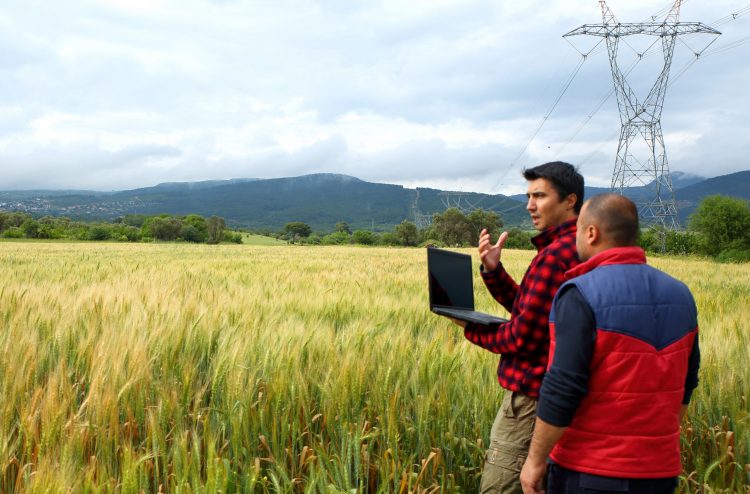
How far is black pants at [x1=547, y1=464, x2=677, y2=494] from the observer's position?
A: 1617mm

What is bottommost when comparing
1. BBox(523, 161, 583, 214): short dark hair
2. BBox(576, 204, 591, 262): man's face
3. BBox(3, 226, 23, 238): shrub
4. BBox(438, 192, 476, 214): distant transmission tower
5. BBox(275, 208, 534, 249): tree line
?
BBox(275, 208, 534, 249): tree line

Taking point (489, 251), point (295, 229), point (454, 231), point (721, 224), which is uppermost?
point (489, 251)

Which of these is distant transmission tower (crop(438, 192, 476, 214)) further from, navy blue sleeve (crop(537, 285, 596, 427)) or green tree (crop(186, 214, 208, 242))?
navy blue sleeve (crop(537, 285, 596, 427))

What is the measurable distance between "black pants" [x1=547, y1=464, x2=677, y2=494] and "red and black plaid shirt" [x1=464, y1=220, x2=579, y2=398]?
1.09 ft

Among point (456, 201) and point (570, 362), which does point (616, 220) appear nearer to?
point (570, 362)

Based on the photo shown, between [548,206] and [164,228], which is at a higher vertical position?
[548,206]

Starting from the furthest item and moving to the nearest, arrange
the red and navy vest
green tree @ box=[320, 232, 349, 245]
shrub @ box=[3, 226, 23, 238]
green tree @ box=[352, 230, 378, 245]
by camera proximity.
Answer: green tree @ box=[352, 230, 378, 245] < green tree @ box=[320, 232, 349, 245] < shrub @ box=[3, 226, 23, 238] < the red and navy vest

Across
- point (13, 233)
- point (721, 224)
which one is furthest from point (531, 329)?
point (13, 233)

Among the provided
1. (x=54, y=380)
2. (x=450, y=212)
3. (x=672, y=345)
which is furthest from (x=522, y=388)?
(x=450, y=212)

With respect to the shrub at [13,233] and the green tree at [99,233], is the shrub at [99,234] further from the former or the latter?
the shrub at [13,233]

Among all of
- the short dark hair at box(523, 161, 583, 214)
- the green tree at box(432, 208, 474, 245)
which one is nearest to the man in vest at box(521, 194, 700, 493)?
the short dark hair at box(523, 161, 583, 214)

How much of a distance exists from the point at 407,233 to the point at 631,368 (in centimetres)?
8475

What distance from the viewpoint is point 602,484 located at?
5.33 ft

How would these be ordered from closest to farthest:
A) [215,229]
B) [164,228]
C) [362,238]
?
[164,228]
[362,238]
[215,229]
